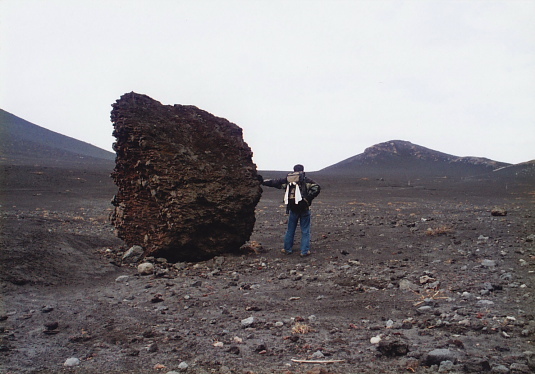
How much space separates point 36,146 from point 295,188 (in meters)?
68.0

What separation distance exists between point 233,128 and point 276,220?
7.14 meters

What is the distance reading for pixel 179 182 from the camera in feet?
25.7

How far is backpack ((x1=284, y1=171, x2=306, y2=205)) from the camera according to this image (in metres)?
8.56

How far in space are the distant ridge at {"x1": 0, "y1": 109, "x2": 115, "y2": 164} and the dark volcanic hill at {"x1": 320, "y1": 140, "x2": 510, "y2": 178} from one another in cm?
4394

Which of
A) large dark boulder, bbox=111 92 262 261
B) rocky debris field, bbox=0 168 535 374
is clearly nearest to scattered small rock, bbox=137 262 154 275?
rocky debris field, bbox=0 168 535 374

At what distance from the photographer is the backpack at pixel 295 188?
856 centimetres

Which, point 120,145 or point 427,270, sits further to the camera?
point 120,145

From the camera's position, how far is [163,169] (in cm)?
782

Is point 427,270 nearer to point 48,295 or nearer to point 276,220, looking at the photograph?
point 48,295

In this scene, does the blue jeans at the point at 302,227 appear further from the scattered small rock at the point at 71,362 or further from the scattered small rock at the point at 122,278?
the scattered small rock at the point at 71,362

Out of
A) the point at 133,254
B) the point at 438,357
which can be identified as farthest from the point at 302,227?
the point at 438,357

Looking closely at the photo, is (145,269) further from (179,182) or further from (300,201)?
(300,201)

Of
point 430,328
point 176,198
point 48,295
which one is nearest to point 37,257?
point 48,295

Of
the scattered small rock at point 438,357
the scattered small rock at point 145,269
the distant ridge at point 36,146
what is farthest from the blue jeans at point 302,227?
the distant ridge at point 36,146
